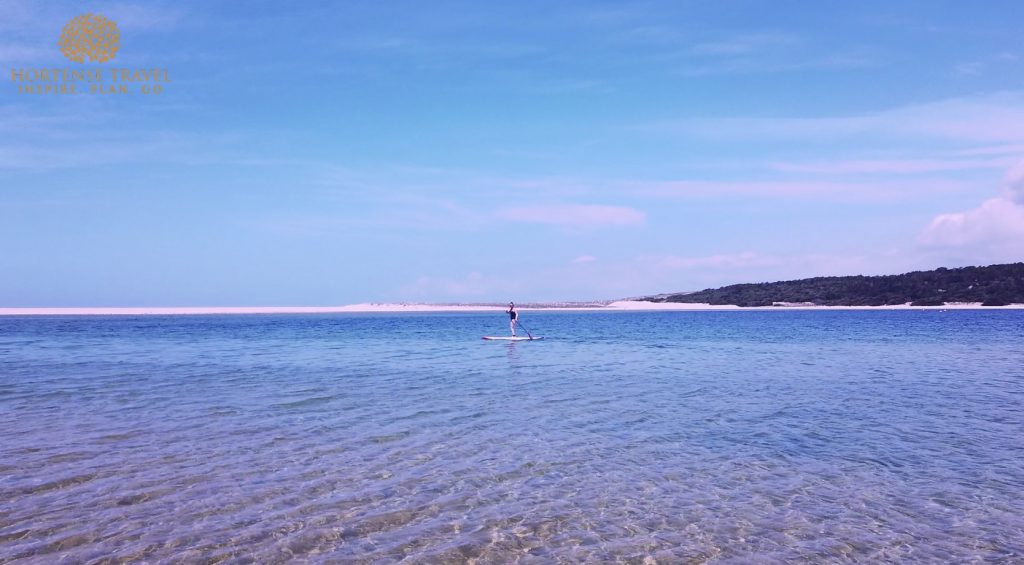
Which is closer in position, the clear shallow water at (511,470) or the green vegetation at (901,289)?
the clear shallow water at (511,470)

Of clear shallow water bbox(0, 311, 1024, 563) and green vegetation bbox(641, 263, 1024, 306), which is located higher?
green vegetation bbox(641, 263, 1024, 306)

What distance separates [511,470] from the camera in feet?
36.8

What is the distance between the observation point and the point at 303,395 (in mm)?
20328

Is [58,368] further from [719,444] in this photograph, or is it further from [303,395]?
[719,444]

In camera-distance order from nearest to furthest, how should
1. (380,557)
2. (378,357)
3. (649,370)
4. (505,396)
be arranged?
(380,557) → (505,396) → (649,370) → (378,357)

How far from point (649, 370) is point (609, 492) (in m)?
18.8

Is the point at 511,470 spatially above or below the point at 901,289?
below

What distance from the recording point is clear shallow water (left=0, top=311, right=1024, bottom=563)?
7.99 metres

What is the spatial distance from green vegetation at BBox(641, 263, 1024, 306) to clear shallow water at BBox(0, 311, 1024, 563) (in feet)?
450

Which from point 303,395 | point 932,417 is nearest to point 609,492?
point 932,417

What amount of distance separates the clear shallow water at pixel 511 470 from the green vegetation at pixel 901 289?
450 feet

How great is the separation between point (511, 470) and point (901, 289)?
16712 cm

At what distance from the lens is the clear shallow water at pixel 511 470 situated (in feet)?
26.2

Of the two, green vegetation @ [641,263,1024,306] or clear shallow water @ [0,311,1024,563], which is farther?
green vegetation @ [641,263,1024,306]
